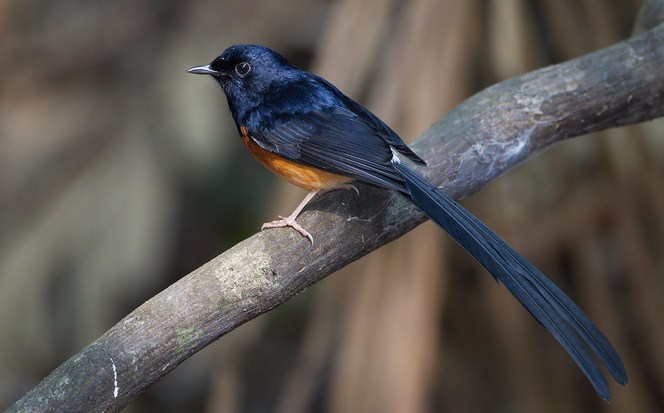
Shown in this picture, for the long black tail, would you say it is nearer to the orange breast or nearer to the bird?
the bird

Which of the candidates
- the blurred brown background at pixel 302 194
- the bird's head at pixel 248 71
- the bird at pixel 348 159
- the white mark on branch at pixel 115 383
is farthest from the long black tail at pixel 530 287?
the white mark on branch at pixel 115 383

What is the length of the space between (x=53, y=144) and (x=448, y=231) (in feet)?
9.65

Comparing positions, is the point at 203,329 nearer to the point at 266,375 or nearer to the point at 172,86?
the point at 172,86

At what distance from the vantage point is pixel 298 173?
3.03m

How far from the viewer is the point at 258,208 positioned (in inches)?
213

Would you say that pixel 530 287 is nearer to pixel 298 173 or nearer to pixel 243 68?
pixel 298 173

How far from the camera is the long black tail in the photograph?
7.62ft

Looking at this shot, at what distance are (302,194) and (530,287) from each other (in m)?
1.48

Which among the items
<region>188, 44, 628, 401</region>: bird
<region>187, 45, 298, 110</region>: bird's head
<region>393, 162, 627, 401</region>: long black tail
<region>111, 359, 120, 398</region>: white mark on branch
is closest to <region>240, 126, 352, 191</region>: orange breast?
<region>188, 44, 628, 401</region>: bird

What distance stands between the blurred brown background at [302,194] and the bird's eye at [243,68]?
1.04 ft

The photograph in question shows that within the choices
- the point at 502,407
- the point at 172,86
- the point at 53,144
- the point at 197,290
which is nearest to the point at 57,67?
the point at 53,144

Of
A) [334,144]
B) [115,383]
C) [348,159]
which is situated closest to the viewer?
[115,383]

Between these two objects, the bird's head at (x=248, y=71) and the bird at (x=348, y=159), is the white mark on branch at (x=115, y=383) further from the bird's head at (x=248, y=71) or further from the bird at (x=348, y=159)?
the bird's head at (x=248, y=71)

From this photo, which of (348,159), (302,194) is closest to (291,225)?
(348,159)
